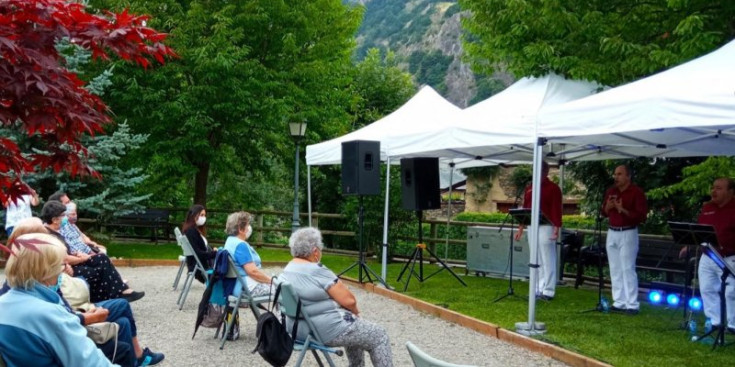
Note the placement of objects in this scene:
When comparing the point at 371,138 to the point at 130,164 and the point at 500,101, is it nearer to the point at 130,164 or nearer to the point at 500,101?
the point at 500,101

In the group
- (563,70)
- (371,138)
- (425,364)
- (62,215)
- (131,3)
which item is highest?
(131,3)

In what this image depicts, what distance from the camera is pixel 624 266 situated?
8.77m

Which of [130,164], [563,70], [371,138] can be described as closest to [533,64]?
[563,70]

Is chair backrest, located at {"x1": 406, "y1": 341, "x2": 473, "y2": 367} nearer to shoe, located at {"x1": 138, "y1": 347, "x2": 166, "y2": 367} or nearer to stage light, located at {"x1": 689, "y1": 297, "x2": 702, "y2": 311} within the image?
shoe, located at {"x1": 138, "y1": 347, "x2": 166, "y2": 367}

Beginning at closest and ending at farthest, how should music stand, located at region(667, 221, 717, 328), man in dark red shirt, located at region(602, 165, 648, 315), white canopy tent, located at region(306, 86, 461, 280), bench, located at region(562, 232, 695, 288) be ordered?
1. music stand, located at region(667, 221, 717, 328)
2. man in dark red shirt, located at region(602, 165, 648, 315)
3. bench, located at region(562, 232, 695, 288)
4. white canopy tent, located at region(306, 86, 461, 280)

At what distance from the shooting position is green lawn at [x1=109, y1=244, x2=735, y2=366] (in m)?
6.70

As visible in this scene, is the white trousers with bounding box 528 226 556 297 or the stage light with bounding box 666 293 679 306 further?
the white trousers with bounding box 528 226 556 297

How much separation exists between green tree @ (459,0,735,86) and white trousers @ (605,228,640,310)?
207 cm

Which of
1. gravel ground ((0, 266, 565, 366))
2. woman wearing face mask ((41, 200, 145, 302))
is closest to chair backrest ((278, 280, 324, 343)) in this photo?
gravel ground ((0, 266, 565, 366))

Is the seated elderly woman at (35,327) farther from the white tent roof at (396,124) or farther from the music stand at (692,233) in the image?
the white tent roof at (396,124)

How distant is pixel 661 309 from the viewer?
369 inches

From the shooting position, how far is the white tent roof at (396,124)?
38.0 ft

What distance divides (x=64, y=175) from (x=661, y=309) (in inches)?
438

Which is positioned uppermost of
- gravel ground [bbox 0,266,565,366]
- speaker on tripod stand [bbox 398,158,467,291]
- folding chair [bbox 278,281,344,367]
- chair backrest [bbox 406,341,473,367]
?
speaker on tripod stand [bbox 398,158,467,291]
